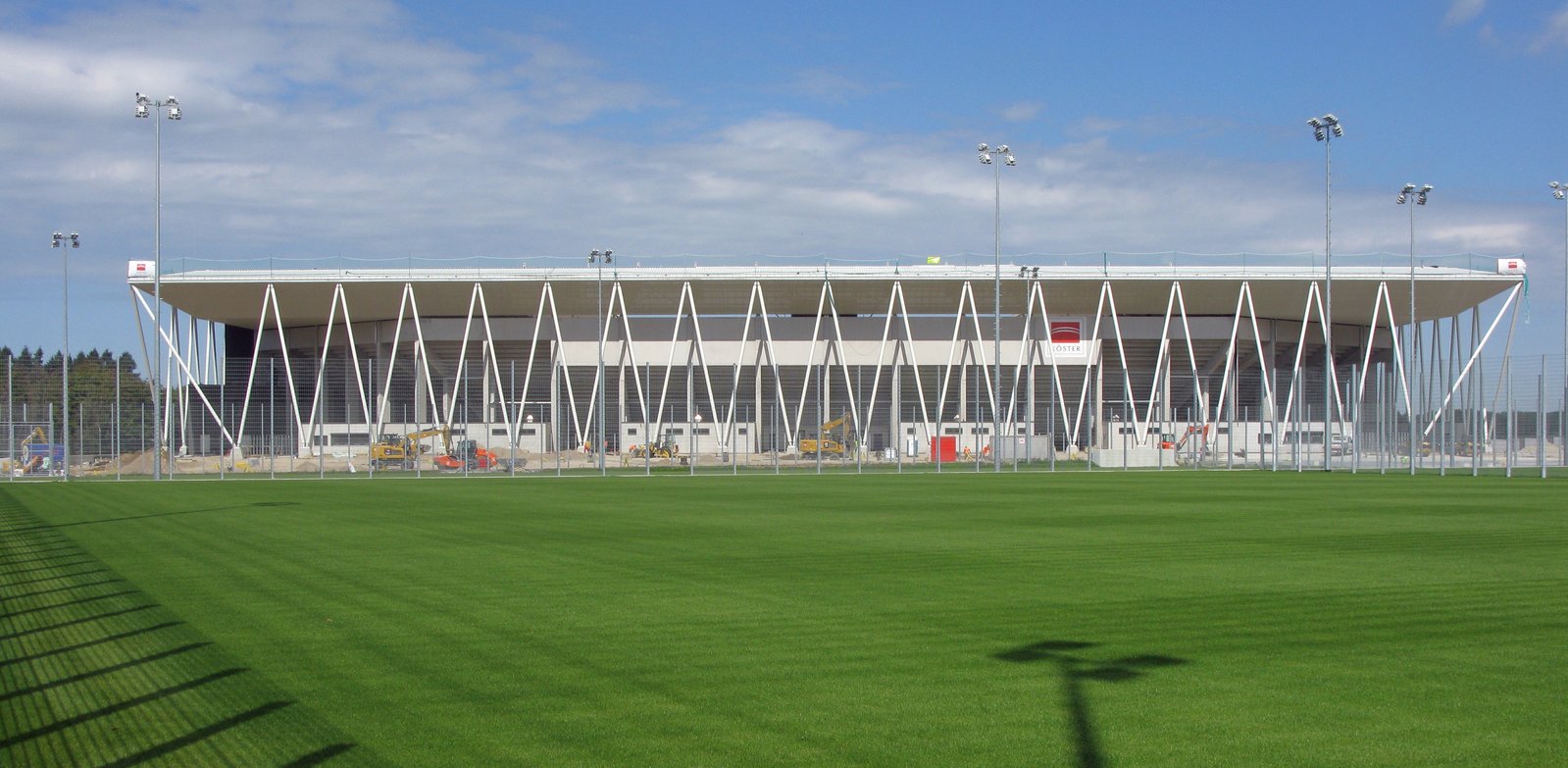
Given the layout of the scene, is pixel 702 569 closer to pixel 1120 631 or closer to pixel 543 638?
pixel 543 638

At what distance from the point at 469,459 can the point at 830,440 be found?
1609cm

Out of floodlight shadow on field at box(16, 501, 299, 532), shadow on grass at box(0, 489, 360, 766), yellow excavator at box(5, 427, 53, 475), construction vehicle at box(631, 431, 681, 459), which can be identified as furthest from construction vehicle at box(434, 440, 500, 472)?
shadow on grass at box(0, 489, 360, 766)

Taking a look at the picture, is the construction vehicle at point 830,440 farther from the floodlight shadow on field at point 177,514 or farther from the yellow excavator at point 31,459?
the floodlight shadow on field at point 177,514

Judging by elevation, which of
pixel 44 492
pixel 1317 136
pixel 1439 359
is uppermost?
pixel 1317 136

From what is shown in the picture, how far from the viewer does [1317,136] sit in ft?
150

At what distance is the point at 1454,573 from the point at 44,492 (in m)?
33.8

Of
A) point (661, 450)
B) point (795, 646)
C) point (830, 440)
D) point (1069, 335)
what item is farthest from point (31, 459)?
point (795, 646)

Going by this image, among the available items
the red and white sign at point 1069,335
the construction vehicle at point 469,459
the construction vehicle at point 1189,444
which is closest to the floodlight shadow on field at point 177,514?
the construction vehicle at point 469,459

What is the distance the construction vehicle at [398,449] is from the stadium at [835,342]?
746 mm

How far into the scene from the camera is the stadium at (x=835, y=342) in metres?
58.0

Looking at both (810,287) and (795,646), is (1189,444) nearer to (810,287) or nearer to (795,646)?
(810,287)

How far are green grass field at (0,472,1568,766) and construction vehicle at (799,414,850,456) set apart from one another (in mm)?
38060

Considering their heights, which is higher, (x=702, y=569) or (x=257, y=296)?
(x=257, y=296)

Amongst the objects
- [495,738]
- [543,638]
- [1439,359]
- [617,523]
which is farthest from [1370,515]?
[1439,359]
